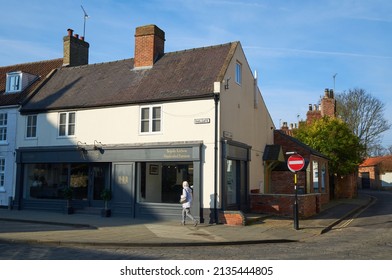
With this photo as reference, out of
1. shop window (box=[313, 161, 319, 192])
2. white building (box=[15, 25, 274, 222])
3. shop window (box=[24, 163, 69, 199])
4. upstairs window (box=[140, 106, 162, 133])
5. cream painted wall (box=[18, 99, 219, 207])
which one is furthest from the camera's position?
shop window (box=[313, 161, 319, 192])

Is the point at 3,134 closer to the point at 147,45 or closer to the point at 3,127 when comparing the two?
the point at 3,127

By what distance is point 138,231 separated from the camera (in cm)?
1362

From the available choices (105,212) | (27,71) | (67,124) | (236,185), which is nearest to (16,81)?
(27,71)

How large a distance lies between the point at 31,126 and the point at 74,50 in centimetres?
642

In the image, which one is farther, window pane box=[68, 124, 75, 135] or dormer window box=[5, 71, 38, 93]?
dormer window box=[5, 71, 38, 93]

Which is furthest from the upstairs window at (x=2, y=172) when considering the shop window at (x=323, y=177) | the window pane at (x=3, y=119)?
the shop window at (x=323, y=177)

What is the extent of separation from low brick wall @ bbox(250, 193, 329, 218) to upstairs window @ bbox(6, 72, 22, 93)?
600 inches

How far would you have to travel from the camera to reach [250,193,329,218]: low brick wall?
59.9 ft

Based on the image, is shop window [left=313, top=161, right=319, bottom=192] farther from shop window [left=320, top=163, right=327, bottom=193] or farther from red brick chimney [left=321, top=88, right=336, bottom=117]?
red brick chimney [left=321, top=88, right=336, bottom=117]

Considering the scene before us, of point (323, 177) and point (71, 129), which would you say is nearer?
point (71, 129)

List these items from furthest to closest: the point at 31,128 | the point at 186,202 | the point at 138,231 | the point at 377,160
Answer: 1. the point at 377,160
2. the point at 31,128
3. the point at 186,202
4. the point at 138,231

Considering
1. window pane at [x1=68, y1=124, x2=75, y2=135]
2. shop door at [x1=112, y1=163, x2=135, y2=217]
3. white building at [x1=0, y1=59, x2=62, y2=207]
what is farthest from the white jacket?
white building at [x1=0, y1=59, x2=62, y2=207]

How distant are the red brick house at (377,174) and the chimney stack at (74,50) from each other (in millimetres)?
47611

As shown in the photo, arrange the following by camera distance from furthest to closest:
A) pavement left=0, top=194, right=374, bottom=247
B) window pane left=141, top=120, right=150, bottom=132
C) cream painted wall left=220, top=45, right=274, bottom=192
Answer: window pane left=141, top=120, right=150, bottom=132
cream painted wall left=220, top=45, right=274, bottom=192
pavement left=0, top=194, right=374, bottom=247
